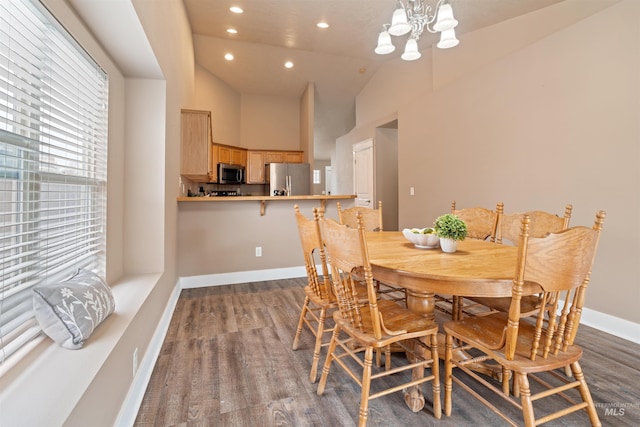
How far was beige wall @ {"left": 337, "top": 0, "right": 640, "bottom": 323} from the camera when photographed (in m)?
2.33

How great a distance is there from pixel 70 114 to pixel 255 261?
2.65 metres

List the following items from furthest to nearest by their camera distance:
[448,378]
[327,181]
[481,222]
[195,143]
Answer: [327,181] → [195,143] → [481,222] → [448,378]

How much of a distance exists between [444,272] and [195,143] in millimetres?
3113

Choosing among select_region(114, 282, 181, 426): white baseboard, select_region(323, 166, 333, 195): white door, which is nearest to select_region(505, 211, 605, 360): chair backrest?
select_region(114, 282, 181, 426): white baseboard

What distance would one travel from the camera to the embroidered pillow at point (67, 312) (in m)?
1.17

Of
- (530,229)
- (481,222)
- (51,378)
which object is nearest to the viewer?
(51,378)

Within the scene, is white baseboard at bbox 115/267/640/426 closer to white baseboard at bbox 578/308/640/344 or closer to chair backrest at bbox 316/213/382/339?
white baseboard at bbox 578/308/640/344

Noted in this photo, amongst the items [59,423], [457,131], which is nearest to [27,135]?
[59,423]

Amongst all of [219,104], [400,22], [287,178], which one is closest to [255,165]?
[287,178]

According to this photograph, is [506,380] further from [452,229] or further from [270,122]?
[270,122]

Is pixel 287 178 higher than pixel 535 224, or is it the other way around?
pixel 287 178

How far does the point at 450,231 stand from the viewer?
5.67 feet

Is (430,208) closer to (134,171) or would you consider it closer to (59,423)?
(134,171)

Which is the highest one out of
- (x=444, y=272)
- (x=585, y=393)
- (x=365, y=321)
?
(x=444, y=272)
